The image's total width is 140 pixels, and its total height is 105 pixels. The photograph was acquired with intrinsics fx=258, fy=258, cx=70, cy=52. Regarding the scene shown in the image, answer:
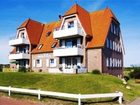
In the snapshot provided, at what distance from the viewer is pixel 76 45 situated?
4106 centimetres

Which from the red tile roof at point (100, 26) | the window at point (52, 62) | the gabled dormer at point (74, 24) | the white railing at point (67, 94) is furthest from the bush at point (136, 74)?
the white railing at point (67, 94)

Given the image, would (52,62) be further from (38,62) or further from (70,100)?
(70,100)

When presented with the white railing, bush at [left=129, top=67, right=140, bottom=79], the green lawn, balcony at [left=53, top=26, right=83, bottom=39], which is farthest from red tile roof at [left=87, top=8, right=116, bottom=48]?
the white railing

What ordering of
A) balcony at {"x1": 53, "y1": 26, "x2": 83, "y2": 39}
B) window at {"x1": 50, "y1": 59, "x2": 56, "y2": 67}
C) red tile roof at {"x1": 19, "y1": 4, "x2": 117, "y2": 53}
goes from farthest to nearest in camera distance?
window at {"x1": 50, "y1": 59, "x2": 56, "y2": 67} < red tile roof at {"x1": 19, "y1": 4, "x2": 117, "y2": 53} < balcony at {"x1": 53, "y1": 26, "x2": 83, "y2": 39}

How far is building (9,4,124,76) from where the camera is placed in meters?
39.2

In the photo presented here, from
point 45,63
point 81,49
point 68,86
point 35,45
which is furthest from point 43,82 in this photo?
point 35,45

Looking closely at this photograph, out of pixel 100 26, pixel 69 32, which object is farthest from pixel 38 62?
pixel 100 26

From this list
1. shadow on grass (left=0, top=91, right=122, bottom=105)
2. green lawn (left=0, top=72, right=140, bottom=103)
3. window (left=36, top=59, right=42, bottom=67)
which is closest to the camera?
shadow on grass (left=0, top=91, right=122, bottom=105)

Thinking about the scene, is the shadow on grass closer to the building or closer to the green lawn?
the green lawn

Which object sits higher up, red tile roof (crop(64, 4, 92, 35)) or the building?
red tile roof (crop(64, 4, 92, 35))

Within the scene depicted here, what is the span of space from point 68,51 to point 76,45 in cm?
193

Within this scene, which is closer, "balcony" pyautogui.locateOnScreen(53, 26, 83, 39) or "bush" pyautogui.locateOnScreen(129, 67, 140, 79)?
"balcony" pyautogui.locateOnScreen(53, 26, 83, 39)

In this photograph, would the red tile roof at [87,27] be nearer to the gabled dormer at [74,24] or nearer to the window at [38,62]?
the gabled dormer at [74,24]

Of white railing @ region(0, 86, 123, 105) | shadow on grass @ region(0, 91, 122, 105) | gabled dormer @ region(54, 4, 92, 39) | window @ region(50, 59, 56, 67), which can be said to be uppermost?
gabled dormer @ region(54, 4, 92, 39)
